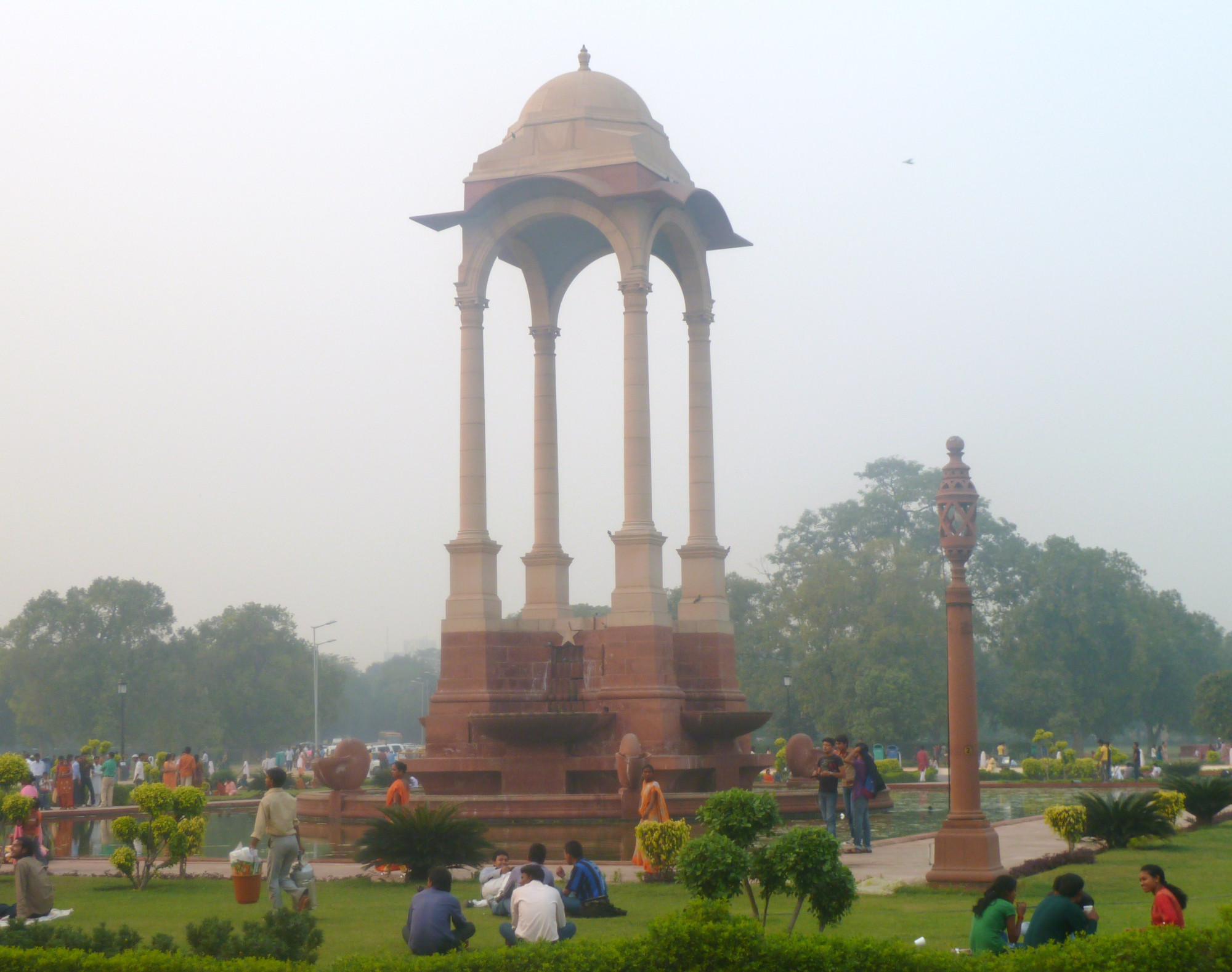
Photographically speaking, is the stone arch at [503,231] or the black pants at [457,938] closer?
the black pants at [457,938]

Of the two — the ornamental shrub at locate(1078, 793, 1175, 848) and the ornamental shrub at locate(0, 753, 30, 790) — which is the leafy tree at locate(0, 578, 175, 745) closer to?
the ornamental shrub at locate(0, 753, 30, 790)

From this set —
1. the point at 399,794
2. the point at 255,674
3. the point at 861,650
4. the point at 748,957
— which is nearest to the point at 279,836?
the point at 748,957

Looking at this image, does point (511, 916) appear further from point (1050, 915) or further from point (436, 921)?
point (1050, 915)

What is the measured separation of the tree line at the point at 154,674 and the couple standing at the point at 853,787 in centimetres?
5511

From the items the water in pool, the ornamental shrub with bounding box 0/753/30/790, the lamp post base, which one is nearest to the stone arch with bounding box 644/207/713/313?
the water in pool

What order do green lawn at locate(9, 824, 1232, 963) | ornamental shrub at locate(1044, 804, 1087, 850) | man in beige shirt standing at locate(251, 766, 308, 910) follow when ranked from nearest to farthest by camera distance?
green lawn at locate(9, 824, 1232, 963) < man in beige shirt standing at locate(251, 766, 308, 910) < ornamental shrub at locate(1044, 804, 1087, 850)

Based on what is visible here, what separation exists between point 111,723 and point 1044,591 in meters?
44.2

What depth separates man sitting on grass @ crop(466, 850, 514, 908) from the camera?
14.5m

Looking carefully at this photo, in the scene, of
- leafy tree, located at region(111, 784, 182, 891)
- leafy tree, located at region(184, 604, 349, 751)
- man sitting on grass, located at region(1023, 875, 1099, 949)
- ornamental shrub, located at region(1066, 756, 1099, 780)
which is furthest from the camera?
leafy tree, located at region(184, 604, 349, 751)

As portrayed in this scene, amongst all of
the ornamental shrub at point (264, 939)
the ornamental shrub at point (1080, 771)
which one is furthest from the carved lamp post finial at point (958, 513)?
the ornamental shrub at point (1080, 771)

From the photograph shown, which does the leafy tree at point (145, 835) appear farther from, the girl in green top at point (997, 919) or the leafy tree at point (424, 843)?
the girl in green top at point (997, 919)

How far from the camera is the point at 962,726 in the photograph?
15.6 metres

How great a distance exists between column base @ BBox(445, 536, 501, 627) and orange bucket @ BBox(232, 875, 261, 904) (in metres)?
10.7

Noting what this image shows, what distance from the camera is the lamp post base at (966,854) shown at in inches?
604
